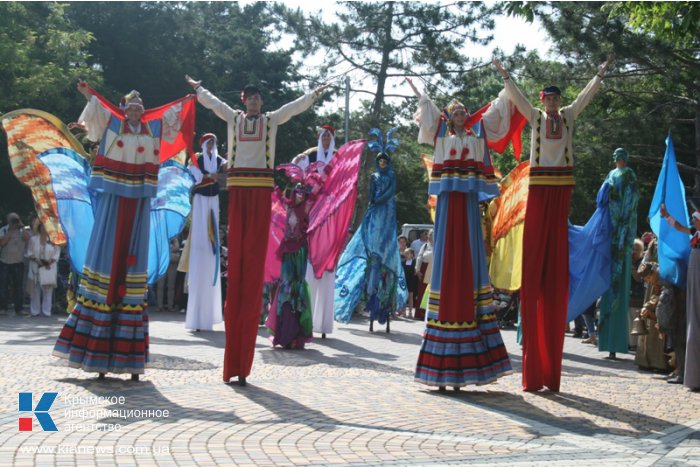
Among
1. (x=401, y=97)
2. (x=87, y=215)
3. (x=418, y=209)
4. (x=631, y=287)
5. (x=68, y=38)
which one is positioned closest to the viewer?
(x=87, y=215)

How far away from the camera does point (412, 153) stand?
106 feet

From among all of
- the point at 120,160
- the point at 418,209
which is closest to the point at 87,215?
the point at 120,160

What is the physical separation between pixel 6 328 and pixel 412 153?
2072cm

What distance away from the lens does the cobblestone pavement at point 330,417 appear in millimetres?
5668

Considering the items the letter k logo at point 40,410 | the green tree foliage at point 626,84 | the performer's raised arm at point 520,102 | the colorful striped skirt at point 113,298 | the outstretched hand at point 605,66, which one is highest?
the green tree foliage at point 626,84

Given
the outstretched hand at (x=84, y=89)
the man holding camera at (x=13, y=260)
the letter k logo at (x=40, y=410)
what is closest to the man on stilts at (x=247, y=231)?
the outstretched hand at (x=84, y=89)

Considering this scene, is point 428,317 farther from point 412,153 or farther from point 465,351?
point 412,153

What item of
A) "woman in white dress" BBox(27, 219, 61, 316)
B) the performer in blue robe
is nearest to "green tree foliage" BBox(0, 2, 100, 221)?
"woman in white dress" BBox(27, 219, 61, 316)

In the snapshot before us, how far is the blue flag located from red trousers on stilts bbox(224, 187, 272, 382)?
14.8 ft

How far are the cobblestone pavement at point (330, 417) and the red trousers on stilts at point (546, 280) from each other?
0.30 meters

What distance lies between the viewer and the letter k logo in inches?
237

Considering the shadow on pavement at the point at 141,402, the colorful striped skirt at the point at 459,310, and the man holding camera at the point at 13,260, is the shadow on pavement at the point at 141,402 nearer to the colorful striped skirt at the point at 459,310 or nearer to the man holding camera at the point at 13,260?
the colorful striped skirt at the point at 459,310

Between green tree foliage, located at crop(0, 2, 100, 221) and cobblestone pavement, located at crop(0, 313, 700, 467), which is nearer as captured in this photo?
cobblestone pavement, located at crop(0, 313, 700, 467)

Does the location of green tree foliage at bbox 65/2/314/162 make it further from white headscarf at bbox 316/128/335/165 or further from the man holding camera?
Answer: white headscarf at bbox 316/128/335/165
